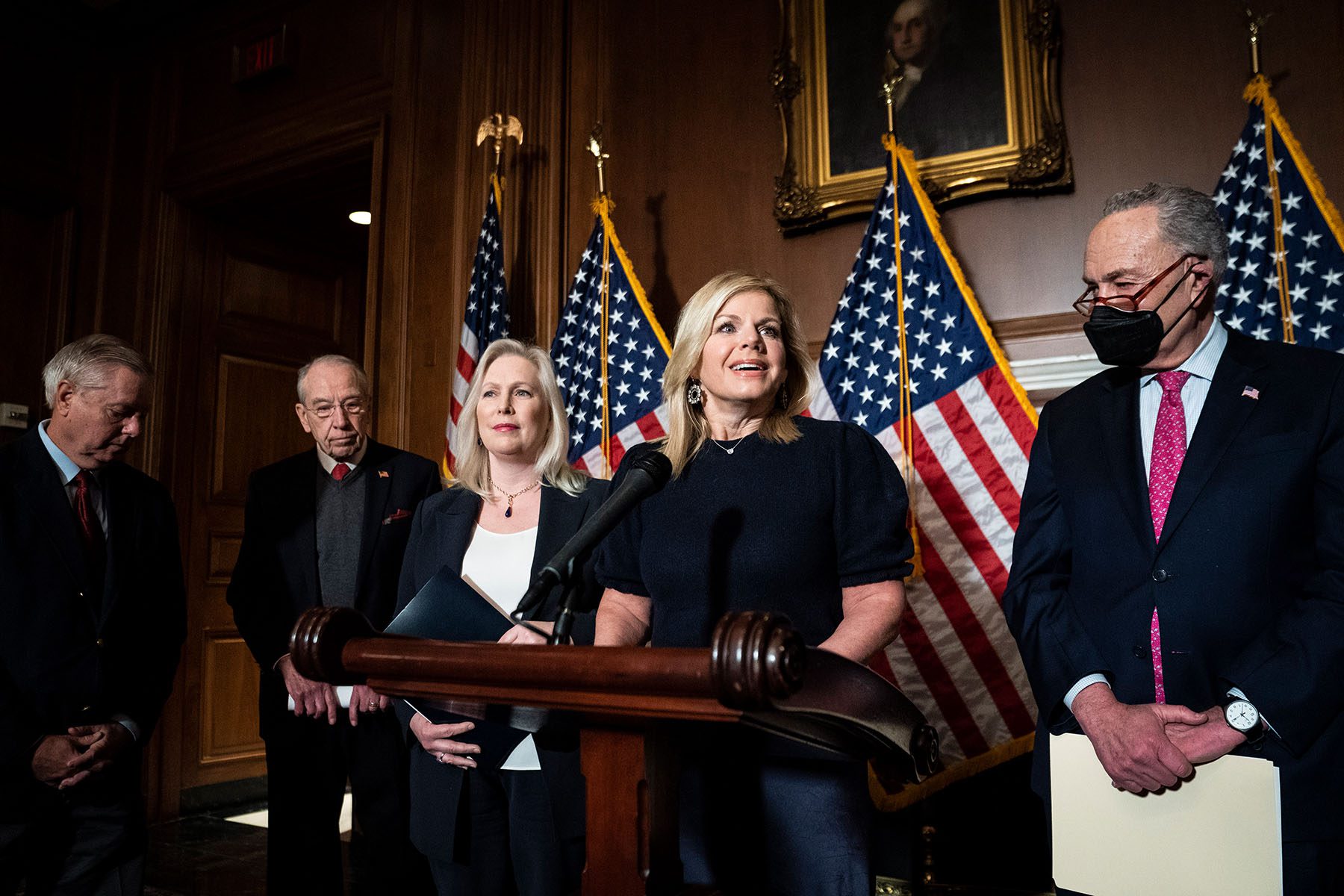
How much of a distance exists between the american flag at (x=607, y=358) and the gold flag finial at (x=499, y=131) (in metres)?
0.49

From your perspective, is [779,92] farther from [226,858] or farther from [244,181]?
[226,858]

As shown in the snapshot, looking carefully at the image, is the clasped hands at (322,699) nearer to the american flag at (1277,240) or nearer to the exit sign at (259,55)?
the american flag at (1277,240)

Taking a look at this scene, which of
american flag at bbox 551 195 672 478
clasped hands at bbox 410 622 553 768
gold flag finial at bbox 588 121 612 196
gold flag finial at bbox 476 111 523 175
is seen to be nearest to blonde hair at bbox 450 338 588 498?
clasped hands at bbox 410 622 553 768

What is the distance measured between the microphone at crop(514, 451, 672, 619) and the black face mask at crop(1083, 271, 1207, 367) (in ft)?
2.40

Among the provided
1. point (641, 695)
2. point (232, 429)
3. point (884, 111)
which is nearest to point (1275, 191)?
point (884, 111)

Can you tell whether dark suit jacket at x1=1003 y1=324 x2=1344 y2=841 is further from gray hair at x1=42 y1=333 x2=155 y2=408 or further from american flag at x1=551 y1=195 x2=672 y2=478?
gray hair at x1=42 y1=333 x2=155 y2=408

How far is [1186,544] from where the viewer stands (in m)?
1.45

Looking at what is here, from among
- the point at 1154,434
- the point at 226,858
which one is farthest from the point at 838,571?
the point at 226,858

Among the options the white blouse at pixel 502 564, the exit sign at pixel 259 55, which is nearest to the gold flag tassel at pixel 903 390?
the white blouse at pixel 502 564

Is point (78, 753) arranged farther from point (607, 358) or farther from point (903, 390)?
point (903, 390)

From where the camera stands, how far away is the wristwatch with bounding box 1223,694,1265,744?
1.32m

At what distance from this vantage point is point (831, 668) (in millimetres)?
903

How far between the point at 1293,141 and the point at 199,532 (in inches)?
188

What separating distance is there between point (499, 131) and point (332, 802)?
2.43 metres
